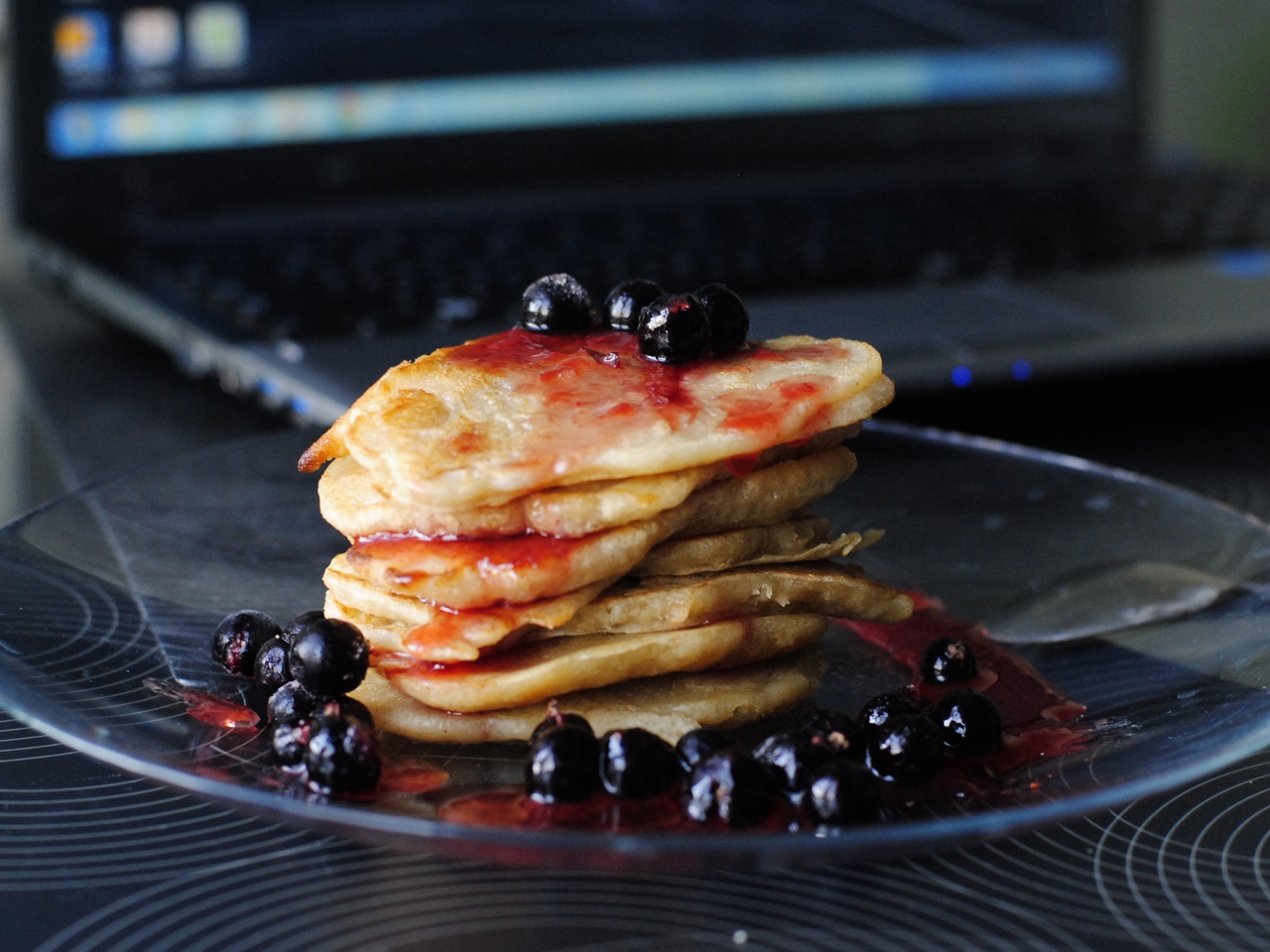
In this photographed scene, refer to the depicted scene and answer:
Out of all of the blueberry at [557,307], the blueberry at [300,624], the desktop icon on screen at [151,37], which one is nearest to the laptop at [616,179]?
the desktop icon on screen at [151,37]

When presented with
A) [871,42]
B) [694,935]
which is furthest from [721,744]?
[871,42]

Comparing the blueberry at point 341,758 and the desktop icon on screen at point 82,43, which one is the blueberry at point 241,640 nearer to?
the blueberry at point 341,758

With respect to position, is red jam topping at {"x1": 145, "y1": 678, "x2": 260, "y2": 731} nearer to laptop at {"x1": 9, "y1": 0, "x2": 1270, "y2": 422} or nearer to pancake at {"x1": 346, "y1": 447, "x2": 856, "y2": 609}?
pancake at {"x1": 346, "y1": 447, "x2": 856, "y2": 609}

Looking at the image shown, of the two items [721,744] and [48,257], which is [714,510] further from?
[48,257]

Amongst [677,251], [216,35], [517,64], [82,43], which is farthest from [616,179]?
[82,43]

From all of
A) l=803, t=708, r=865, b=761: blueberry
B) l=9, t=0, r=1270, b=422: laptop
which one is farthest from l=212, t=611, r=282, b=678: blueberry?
l=9, t=0, r=1270, b=422: laptop

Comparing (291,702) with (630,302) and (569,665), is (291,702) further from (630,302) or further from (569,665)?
(630,302)
